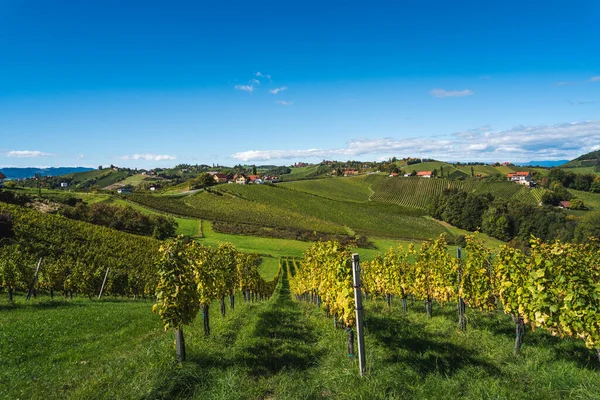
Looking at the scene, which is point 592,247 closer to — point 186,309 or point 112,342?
point 186,309

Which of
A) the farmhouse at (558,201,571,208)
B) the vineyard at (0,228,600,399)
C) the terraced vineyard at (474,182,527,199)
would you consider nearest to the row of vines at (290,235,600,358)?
the vineyard at (0,228,600,399)

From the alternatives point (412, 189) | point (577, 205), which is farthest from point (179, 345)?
point (412, 189)

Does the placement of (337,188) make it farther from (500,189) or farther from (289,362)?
(289,362)

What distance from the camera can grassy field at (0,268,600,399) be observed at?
736cm

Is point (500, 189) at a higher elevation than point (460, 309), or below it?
below

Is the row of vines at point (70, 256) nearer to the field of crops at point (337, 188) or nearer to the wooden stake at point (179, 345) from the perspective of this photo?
the wooden stake at point (179, 345)

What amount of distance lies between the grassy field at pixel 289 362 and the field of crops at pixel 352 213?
7116cm

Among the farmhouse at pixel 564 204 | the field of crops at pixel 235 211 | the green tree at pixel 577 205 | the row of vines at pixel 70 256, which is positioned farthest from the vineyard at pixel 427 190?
the row of vines at pixel 70 256

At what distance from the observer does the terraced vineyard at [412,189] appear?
135000mm

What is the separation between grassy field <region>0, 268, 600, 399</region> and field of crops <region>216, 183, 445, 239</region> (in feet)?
233

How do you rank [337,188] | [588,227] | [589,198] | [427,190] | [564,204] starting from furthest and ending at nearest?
[337,188] < [427,190] < [589,198] < [564,204] < [588,227]

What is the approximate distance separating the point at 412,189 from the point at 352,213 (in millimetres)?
59830

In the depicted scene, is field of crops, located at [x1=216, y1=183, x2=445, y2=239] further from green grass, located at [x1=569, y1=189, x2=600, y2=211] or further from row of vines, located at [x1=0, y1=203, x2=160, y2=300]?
green grass, located at [x1=569, y1=189, x2=600, y2=211]

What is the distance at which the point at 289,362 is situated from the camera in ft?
31.8
